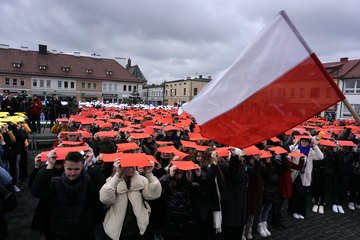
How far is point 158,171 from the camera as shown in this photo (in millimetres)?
4297

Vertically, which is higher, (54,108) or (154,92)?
(154,92)

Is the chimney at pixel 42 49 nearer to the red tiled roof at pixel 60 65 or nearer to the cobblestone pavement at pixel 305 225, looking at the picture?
the red tiled roof at pixel 60 65

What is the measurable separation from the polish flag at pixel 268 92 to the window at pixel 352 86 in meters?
43.4

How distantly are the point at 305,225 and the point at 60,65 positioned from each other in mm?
60150

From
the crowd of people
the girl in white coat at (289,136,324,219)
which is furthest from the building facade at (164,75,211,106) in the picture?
the crowd of people

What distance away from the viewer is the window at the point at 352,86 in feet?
128

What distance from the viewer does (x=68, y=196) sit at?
320 cm

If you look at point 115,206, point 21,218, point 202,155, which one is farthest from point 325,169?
point 21,218

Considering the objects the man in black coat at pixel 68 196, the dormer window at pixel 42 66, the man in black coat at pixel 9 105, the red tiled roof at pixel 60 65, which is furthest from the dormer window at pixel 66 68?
the man in black coat at pixel 68 196

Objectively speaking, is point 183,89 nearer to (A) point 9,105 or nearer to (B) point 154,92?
(B) point 154,92

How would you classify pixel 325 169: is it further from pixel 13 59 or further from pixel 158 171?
pixel 13 59

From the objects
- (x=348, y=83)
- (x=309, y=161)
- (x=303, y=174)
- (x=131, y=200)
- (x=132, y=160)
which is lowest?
(x=303, y=174)

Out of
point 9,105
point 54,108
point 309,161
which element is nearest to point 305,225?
point 309,161

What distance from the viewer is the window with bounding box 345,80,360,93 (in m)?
39.1
